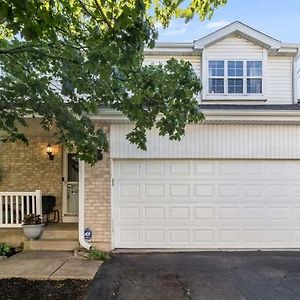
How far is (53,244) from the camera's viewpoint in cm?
955

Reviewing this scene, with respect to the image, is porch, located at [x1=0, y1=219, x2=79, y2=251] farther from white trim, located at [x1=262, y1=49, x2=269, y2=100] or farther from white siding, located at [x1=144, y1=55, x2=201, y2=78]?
white trim, located at [x1=262, y1=49, x2=269, y2=100]

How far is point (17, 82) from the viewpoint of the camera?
664cm

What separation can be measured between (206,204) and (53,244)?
3919 mm

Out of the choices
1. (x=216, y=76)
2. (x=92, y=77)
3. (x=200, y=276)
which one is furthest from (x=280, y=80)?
(x=92, y=77)

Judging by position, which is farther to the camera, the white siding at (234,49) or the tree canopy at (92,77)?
the white siding at (234,49)

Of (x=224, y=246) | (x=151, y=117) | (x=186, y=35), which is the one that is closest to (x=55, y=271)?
(x=151, y=117)

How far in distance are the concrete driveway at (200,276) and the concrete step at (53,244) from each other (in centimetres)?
125

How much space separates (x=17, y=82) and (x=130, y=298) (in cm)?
403

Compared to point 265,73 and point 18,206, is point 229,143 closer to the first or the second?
point 265,73

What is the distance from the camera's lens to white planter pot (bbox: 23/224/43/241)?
9.59 meters

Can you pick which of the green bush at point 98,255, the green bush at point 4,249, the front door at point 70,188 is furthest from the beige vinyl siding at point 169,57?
the green bush at point 4,249

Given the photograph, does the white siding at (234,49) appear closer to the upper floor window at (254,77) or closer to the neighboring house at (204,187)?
the upper floor window at (254,77)

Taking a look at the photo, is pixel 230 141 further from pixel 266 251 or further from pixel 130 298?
pixel 130 298

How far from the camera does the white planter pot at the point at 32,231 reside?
31.5ft
